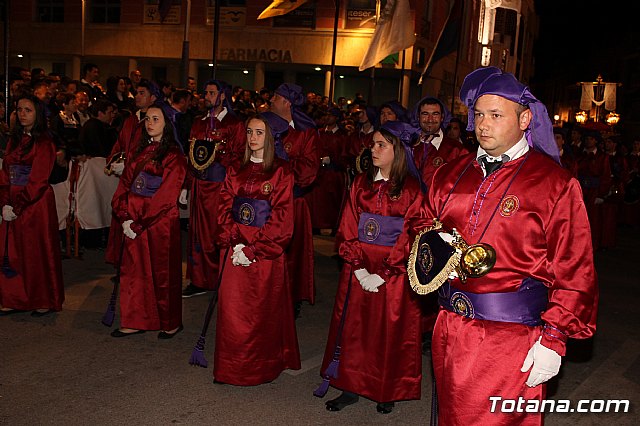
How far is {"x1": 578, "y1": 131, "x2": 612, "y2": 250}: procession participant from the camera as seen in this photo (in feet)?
43.4

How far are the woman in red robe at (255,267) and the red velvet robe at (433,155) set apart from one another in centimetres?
243

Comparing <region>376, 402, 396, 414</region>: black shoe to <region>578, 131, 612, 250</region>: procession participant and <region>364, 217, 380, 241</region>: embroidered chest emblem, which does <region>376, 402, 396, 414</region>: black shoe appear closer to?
<region>364, 217, 380, 241</region>: embroidered chest emblem


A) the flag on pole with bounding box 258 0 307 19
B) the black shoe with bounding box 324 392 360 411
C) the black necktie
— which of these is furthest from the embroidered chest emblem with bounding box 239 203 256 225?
the flag on pole with bounding box 258 0 307 19

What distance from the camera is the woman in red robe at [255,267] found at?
5.27 m

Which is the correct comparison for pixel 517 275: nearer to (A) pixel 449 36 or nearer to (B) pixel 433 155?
(B) pixel 433 155

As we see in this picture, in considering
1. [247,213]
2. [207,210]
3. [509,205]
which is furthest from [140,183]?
[509,205]

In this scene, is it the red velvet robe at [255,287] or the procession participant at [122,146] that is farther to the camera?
the procession participant at [122,146]

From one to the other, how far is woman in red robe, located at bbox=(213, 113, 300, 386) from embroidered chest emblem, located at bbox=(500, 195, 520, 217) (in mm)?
2340

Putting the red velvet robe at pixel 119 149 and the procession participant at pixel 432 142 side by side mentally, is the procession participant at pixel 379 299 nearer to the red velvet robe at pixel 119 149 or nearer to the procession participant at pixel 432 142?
the procession participant at pixel 432 142

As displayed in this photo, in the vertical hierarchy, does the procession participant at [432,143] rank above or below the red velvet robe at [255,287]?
above

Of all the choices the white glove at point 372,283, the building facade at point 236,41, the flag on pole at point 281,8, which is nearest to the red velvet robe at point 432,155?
the white glove at point 372,283

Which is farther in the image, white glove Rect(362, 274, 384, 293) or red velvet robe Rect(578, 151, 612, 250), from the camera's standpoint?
red velvet robe Rect(578, 151, 612, 250)

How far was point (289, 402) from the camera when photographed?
17.0 feet

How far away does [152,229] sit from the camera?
6.31 metres
